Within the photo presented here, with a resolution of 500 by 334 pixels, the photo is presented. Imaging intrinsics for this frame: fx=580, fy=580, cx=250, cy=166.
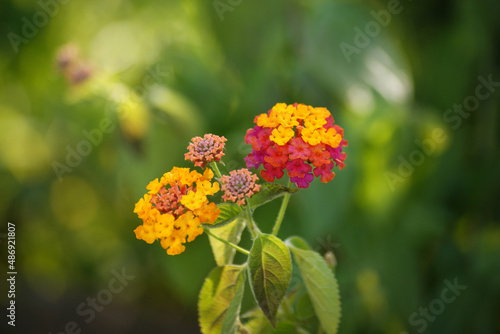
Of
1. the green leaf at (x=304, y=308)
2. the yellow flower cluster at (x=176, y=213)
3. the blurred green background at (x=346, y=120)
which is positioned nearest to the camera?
the yellow flower cluster at (x=176, y=213)

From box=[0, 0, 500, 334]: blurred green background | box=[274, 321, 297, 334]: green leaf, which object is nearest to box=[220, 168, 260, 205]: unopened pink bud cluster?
box=[274, 321, 297, 334]: green leaf

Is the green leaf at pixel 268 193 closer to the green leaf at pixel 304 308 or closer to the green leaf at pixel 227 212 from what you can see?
the green leaf at pixel 227 212

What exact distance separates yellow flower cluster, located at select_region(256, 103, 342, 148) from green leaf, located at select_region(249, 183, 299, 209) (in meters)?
0.03

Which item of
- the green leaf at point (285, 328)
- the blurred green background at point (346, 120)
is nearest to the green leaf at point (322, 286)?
the green leaf at point (285, 328)

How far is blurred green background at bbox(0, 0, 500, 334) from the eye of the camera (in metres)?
0.81

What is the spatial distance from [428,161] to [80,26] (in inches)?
33.5

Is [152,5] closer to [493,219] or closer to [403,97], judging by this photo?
[403,97]

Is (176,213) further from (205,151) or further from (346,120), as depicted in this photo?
(346,120)

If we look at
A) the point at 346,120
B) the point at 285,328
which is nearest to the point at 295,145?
the point at 285,328

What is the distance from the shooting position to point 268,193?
32 cm

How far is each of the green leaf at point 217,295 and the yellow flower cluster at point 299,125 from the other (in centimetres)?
9

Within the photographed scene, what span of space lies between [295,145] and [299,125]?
0.9 inches

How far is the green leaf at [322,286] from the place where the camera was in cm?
35

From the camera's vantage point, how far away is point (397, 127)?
31.9 inches
